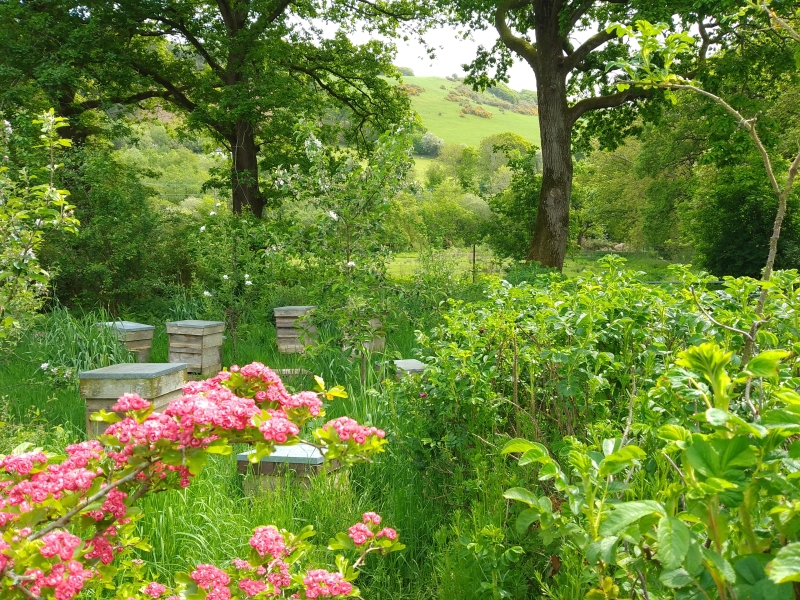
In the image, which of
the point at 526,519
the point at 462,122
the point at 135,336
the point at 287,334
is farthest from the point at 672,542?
the point at 462,122

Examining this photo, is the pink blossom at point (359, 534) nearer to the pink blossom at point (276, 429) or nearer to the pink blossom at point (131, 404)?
the pink blossom at point (276, 429)

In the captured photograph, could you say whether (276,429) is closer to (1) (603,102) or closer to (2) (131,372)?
(2) (131,372)

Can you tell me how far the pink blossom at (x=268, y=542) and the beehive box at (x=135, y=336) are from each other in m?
5.44

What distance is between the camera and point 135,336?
22.5ft

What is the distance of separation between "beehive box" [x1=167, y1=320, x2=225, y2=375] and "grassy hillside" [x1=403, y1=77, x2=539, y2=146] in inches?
3027

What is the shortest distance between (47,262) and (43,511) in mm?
10235

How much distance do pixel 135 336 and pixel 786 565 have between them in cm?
705

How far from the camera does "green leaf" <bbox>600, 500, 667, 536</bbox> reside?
0.91 metres

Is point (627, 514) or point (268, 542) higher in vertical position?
point (627, 514)

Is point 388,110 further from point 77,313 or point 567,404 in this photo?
point 567,404

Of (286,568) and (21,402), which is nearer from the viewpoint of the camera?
(286,568)

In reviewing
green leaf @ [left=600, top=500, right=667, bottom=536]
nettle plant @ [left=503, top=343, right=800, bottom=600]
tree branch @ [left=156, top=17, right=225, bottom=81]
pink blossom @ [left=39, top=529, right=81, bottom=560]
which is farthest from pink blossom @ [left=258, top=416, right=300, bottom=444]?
tree branch @ [left=156, top=17, right=225, bottom=81]

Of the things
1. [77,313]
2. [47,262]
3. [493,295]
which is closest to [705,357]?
[493,295]

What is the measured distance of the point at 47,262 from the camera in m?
10.2
